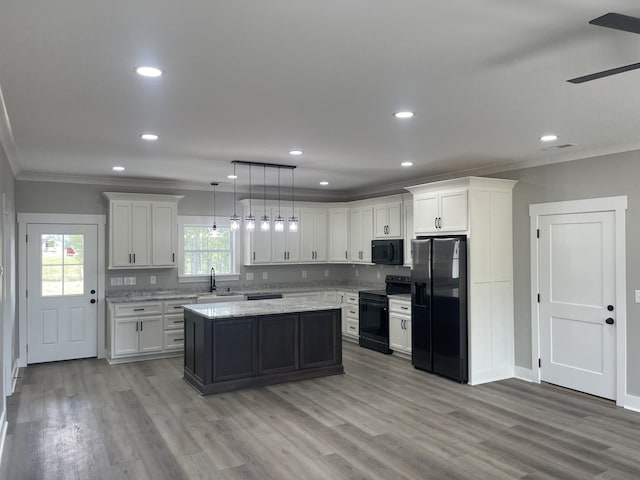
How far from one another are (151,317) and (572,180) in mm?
5628

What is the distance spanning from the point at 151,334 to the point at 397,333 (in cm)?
349

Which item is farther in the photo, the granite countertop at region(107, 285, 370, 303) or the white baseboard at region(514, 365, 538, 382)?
the granite countertop at region(107, 285, 370, 303)

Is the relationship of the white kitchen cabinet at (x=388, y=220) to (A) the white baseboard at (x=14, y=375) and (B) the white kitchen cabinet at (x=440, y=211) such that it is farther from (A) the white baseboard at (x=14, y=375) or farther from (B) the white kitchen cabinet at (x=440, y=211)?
(A) the white baseboard at (x=14, y=375)

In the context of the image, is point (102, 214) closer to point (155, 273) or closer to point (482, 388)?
point (155, 273)

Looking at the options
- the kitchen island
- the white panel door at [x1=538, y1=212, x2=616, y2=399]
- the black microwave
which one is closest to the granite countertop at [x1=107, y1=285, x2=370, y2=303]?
the black microwave

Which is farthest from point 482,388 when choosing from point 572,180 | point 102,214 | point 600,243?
point 102,214

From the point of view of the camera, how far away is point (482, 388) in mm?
5469

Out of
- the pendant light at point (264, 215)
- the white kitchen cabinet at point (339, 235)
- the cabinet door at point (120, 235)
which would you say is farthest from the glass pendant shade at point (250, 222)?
the cabinet door at point (120, 235)

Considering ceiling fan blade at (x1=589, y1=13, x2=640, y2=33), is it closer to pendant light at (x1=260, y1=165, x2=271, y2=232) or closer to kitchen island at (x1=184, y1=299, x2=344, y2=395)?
kitchen island at (x1=184, y1=299, x2=344, y2=395)

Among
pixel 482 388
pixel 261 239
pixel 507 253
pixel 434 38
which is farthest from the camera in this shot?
pixel 261 239

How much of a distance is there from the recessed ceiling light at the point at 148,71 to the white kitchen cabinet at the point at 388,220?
200 inches

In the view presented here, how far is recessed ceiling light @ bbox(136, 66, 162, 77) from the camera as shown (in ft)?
8.74

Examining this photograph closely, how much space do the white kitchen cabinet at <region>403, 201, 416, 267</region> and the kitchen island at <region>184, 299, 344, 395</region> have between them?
5.45ft

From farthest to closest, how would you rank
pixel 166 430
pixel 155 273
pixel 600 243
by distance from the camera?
pixel 155 273
pixel 600 243
pixel 166 430
